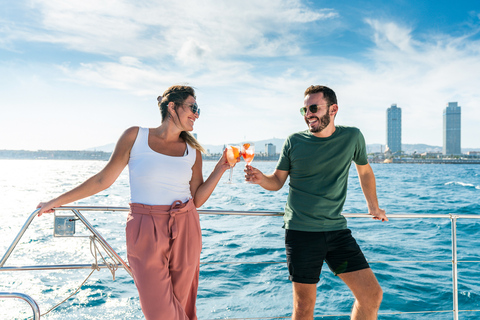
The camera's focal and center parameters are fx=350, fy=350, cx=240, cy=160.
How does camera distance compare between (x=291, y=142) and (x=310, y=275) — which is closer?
(x=310, y=275)

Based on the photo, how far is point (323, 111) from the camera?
2.24 metres

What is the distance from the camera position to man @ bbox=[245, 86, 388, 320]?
2.10 m

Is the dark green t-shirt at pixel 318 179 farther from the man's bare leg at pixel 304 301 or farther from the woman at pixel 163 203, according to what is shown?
the woman at pixel 163 203

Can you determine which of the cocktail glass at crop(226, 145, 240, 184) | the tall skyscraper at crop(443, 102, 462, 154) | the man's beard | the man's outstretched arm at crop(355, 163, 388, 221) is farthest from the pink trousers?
the tall skyscraper at crop(443, 102, 462, 154)

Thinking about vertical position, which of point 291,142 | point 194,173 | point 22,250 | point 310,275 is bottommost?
point 22,250

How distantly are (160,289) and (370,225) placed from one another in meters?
10.7

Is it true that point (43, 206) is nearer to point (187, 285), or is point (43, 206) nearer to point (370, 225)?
point (187, 285)

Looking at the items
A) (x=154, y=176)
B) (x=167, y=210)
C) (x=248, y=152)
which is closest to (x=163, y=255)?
(x=167, y=210)

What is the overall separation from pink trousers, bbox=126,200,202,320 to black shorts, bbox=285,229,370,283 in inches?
24.2

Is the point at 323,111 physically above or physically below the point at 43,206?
above

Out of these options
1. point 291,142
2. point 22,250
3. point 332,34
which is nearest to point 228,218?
point 22,250

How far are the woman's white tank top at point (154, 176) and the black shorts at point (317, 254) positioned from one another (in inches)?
29.7

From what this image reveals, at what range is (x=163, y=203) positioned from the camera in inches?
73.4

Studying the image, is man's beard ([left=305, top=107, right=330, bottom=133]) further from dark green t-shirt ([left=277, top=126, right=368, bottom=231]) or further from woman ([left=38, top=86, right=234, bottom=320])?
woman ([left=38, top=86, right=234, bottom=320])
